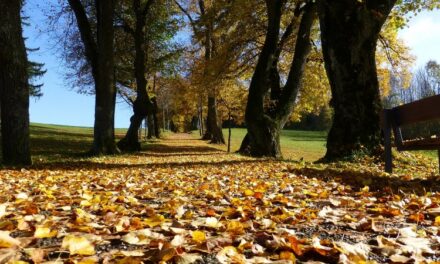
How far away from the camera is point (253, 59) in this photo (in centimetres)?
2170

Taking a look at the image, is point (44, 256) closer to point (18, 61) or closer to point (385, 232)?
point (385, 232)

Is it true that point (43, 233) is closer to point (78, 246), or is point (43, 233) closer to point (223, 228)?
point (78, 246)

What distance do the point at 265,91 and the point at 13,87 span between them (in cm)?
827

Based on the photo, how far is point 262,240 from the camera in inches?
97.7

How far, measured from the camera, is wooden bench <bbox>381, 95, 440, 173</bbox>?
6.07 m

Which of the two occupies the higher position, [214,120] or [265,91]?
[265,91]

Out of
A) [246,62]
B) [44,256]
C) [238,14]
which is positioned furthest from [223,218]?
[246,62]

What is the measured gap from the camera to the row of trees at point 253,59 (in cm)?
941

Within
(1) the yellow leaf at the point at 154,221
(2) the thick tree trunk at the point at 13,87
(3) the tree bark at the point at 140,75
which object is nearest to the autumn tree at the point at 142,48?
(3) the tree bark at the point at 140,75

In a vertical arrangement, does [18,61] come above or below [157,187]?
above

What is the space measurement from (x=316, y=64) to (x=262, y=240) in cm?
2162

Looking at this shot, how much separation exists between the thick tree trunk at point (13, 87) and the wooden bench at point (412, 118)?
778cm

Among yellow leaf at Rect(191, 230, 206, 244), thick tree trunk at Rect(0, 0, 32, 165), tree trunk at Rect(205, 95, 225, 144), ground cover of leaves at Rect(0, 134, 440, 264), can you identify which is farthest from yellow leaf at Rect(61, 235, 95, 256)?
tree trunk at Rect(205, 95, 225, 144)

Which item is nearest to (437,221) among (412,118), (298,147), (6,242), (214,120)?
(6,242)
